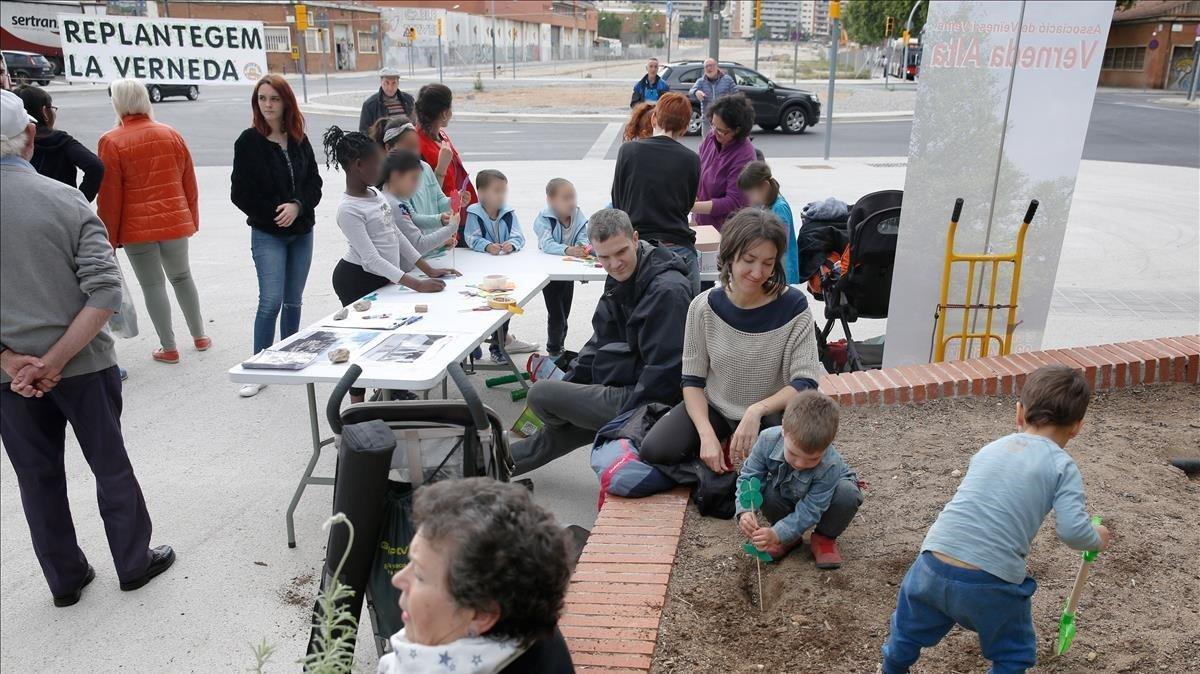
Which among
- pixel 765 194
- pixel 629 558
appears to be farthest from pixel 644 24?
pixel 629 558

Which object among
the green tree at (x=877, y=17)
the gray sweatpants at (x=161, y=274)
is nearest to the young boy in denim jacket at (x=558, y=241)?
the gray sweatpants at (x=161, y=274)

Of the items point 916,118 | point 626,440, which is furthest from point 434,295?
point 916,118

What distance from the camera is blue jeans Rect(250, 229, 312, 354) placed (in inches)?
208

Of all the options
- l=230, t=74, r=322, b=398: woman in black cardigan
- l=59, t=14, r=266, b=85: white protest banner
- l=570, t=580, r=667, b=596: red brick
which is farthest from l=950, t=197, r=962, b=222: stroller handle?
l=59, t=14, r=266, b=85: white protest banner

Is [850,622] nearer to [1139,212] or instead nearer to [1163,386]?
[1163,386]

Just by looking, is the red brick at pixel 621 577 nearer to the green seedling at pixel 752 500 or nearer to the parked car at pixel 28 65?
the green seedling at pixel 752 500

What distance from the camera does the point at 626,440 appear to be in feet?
11.4

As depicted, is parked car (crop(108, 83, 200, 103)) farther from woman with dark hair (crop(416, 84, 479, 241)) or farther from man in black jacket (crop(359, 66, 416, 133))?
woman with dark hair (crop(416, 84, 479, 241))

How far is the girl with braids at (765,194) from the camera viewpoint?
17.6 ft

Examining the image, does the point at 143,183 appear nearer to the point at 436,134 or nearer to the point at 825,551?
the point at 436,134

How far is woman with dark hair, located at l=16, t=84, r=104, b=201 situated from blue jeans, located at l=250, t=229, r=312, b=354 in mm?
954

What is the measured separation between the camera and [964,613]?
2162 millimetres

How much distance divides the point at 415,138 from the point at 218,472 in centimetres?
243

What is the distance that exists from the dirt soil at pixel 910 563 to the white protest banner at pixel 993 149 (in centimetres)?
118
